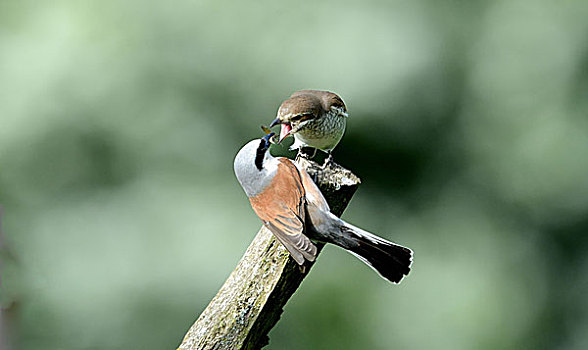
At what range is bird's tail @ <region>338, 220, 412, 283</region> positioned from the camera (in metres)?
1.30

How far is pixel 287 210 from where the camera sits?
51.4 inches

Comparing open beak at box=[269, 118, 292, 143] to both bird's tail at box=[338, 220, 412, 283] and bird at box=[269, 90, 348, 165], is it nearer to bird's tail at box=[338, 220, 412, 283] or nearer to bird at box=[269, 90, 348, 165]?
bird at box=[269, 90, 348, 165]

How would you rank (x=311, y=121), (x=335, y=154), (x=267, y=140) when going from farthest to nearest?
(x=335, y=154)
(x=311, y=121)
(x=267, y=140)

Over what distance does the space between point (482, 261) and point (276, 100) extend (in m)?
1.33

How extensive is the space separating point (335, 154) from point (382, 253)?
215 cm

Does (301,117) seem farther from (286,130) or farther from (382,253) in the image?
(382,253)

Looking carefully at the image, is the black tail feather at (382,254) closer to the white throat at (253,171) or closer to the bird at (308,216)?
the bird at (308,216)

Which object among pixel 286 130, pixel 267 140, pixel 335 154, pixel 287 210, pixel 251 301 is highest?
pixel 335 154

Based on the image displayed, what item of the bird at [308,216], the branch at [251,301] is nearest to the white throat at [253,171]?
the bird at [308,216]

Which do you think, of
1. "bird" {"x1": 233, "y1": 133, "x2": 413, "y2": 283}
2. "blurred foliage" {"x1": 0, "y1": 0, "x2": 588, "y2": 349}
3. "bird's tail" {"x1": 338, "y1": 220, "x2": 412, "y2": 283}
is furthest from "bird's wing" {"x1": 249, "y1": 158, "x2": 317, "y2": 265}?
"blurred foliage" {"x1": 0, "y1": 0, "x2": 588, "y2": 349}

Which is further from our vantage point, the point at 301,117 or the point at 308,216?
the point at 301,117

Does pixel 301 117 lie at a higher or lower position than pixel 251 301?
higher

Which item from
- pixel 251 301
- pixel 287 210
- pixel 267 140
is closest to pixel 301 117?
pixel 267 140

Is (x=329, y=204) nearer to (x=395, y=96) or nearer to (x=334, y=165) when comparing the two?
(x=334, y=165)
